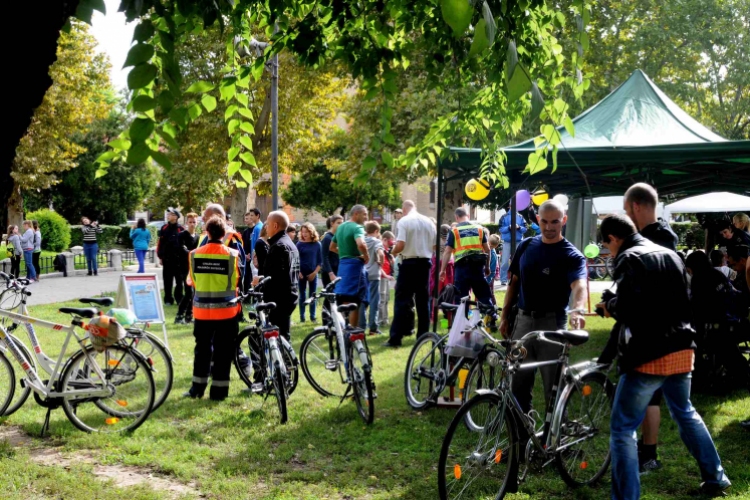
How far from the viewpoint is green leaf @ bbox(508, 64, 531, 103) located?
2611 mm

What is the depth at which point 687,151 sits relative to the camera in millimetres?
9484

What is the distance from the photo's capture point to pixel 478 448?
4.82 metres

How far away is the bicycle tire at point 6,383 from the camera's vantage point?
6.79 metres

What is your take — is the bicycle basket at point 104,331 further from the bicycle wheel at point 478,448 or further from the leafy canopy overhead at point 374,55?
the bicycle wheel at point 478,448

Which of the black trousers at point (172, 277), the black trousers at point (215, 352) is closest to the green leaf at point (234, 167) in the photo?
the black trousers at point (215, 352)

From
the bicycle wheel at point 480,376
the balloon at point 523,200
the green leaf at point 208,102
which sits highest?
the balloon at point 523,200

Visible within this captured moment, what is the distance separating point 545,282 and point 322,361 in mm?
2920

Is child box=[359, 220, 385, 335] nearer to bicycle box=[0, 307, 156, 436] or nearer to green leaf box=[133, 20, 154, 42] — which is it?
bicycle box=[0, 307, 156, 436]

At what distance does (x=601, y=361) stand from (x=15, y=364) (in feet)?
16.1

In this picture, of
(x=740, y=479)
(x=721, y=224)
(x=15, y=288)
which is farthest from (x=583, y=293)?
(x=721, y=224)

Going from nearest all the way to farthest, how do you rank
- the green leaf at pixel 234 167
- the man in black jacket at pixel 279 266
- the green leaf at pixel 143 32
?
the green leaf at pixel 143 32, the green leaf at pixel 234 167, the man in black jacket at pixel 279 266

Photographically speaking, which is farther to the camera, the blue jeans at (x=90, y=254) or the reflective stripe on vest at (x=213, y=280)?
the blue jeans at (x=90, y=254)

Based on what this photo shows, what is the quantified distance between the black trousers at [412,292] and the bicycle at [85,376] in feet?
15.7

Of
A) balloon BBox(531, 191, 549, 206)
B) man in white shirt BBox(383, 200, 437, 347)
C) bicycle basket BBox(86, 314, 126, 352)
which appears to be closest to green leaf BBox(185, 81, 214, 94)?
bicycle basket BBox(86, 314, 126, 352)
